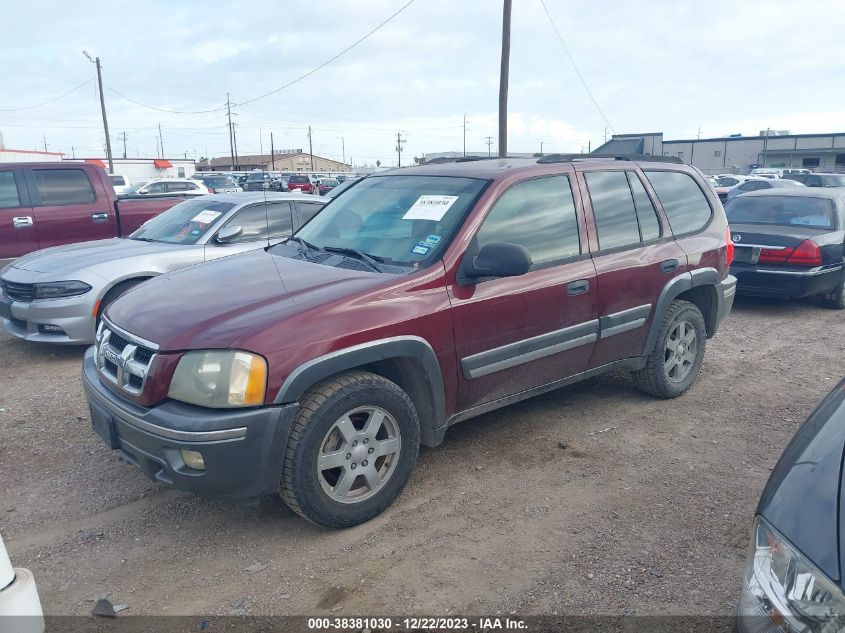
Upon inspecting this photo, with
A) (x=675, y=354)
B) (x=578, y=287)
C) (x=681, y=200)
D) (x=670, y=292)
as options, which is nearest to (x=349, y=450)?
(x=578, y=287)

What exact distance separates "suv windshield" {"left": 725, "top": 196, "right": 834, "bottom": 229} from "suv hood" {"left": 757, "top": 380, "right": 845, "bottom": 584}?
774cm

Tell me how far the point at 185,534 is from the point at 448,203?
233cm

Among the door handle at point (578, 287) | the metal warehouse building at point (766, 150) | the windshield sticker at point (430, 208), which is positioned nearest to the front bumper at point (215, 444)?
the windshield sticker at point (430, 208)

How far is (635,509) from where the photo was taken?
3.68m

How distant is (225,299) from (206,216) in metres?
3.93

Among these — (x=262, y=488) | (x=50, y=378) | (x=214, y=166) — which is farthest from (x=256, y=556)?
(x=214, y=166)

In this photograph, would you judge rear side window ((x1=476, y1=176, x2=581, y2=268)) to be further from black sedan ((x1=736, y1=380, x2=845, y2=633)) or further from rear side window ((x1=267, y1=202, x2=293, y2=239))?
rear side window ((x1=267, y1=202, x2=293, y2=239))

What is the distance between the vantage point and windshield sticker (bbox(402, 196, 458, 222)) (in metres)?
4.04

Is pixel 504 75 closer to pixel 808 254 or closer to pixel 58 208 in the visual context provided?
pixel 808 254

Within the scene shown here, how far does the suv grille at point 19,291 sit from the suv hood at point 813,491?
6316 millimetres

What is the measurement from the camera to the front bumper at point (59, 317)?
6.18m

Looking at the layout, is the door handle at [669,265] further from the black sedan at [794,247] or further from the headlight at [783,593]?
the black sedan at [794,247]

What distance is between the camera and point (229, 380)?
10.0 ft

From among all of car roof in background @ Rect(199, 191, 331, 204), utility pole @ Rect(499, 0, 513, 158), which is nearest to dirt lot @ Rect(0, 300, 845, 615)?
car roof in background @ Rect(199, 191, 331, 204)
